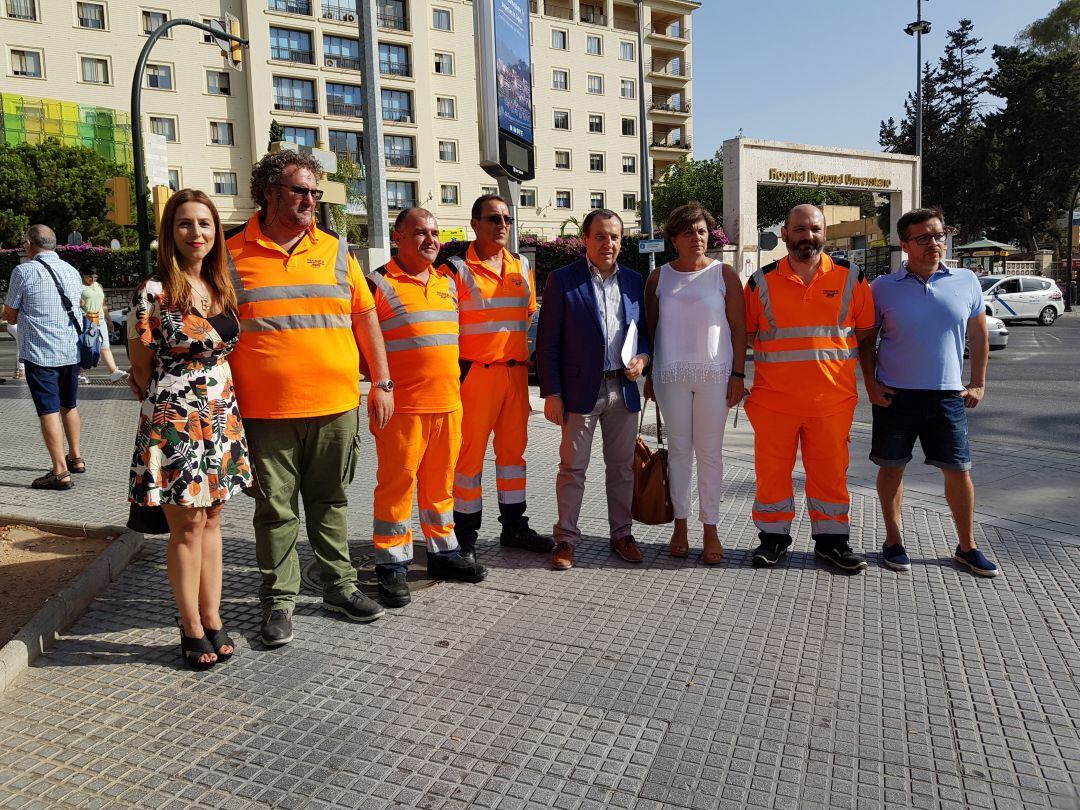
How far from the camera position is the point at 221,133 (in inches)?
1887

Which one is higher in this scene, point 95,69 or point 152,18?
point 152,18

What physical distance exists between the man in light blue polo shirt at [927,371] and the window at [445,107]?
53.0 meters

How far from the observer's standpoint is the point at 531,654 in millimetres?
3607

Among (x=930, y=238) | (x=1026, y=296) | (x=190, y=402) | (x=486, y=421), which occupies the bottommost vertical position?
(x=486, y=421)

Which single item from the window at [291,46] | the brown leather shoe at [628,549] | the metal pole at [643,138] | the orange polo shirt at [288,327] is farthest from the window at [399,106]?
the orange polo shirt at [288,327]

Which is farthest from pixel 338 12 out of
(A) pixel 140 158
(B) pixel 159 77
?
(A) pixel 140 158

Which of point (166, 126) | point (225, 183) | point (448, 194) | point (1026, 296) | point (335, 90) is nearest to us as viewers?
point (1026, 296)

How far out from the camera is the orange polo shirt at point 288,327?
361cm

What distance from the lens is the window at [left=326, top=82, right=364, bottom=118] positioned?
165 feet

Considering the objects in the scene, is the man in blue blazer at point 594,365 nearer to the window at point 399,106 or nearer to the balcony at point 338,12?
the window at point 399,106

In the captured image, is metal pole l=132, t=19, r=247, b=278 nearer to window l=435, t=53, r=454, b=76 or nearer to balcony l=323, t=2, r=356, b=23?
balcony l=323, t=2, r=356, b=23

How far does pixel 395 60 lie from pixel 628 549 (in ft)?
174

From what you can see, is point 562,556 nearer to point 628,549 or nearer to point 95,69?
point 628,549

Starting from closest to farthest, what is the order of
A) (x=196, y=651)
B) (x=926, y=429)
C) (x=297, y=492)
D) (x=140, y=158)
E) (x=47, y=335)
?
(x=196, y=651)
(x=297, y=492)
(x=926, y=429)
(x=47, y=335)
(x=140, y=158)
